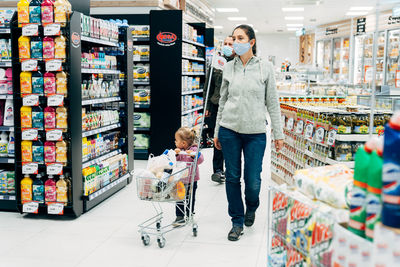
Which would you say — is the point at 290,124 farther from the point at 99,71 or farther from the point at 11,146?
the point at 11,146

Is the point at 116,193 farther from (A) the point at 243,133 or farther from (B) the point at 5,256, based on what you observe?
(A) the point at 243,133

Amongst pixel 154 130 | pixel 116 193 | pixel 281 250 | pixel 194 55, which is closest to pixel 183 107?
pixel 154 130

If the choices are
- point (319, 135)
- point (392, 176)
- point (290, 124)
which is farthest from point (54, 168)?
point (392, 176)

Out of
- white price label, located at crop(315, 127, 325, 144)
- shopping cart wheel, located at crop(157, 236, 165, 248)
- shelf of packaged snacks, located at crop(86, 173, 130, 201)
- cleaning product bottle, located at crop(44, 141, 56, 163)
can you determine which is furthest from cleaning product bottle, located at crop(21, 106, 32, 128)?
white price label, located at crop(315, 127, 325, 144)

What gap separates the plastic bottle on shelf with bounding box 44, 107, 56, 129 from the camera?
4141 millimetres

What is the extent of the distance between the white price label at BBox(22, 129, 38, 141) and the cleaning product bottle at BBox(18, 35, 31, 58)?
706mm

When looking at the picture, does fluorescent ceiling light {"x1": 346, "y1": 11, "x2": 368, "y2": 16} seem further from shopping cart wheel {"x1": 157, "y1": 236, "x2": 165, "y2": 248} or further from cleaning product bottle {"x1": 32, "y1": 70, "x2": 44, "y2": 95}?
shopping cart wheel {"x1": 157, "y1": 236, "x2": 165, "y2": 248}

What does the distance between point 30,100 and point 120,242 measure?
62.9 inches

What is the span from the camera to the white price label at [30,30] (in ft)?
13.4

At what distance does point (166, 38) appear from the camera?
7352mm

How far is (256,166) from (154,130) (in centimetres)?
408

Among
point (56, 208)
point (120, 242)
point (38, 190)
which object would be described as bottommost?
point (120, 242)

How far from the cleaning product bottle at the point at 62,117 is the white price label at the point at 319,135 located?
95.9 inches

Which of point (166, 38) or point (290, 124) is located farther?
point (166, 38)
